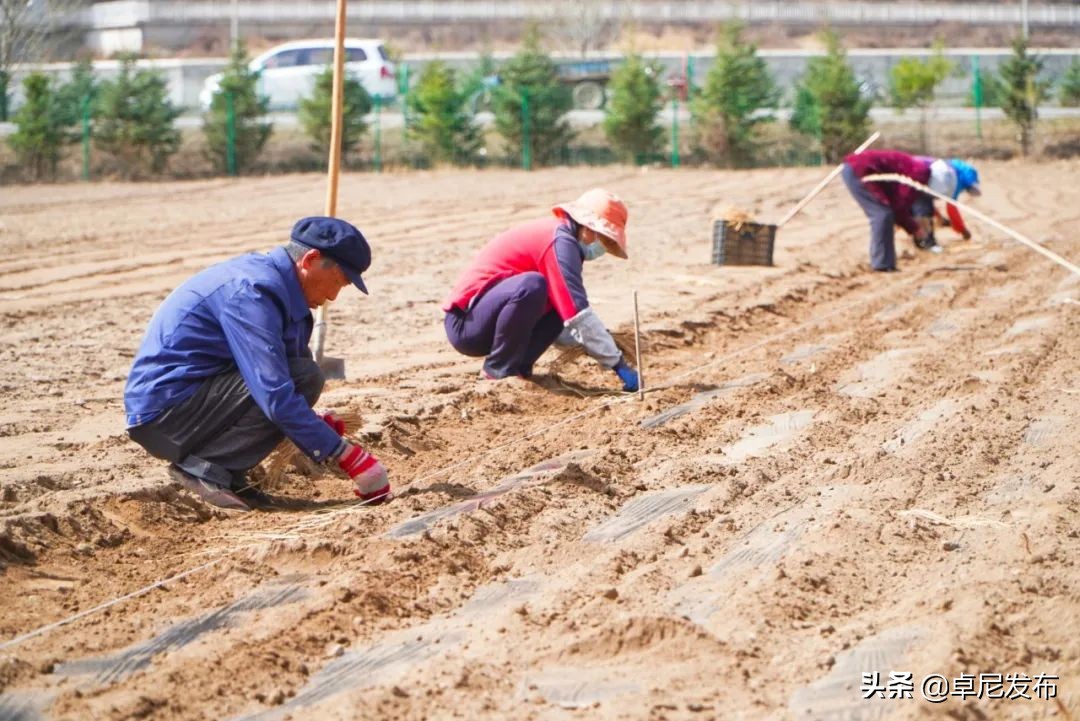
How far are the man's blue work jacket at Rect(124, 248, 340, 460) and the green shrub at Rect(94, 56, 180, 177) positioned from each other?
20287 millimetres

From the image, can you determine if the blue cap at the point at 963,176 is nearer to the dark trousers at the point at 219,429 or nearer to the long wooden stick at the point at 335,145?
the long wooden stick at the point at 335,145

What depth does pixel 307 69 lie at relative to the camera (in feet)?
102

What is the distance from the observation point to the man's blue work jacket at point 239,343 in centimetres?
507

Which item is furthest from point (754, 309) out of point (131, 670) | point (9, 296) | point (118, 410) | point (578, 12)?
point (578, 12)

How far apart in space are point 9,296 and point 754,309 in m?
5.89

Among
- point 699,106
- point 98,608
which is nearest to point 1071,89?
point 699,106

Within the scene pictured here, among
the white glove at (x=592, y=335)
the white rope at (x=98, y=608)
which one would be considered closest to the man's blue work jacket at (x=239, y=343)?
the white rope at (x=98, y=608)

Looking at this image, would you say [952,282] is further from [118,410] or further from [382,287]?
[118,410]

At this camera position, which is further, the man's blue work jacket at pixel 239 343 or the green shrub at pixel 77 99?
the green shrub at pixel 77 99

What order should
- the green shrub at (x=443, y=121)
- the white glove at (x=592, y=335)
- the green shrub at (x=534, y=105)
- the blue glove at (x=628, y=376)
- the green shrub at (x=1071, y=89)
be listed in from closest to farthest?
the white glove at (x=592, y=335), the blue glove at (x=628, y=376), the green shrub at (x=443, y=121), the green shrub at (x=534, y=105), the green shrub at (x=1071, y=89)

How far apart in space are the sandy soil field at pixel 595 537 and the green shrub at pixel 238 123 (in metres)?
15.7

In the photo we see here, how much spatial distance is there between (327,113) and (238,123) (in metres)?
1.67

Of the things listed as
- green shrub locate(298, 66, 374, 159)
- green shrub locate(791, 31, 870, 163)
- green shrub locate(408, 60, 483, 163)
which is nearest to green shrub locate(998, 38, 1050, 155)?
green shrub locate(791, 31, 870, 163)

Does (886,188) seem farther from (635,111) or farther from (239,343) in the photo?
(635,111)
